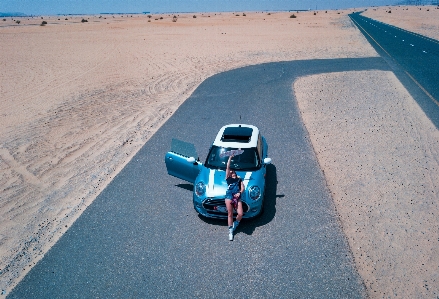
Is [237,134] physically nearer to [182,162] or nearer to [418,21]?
Answer: [182,162]

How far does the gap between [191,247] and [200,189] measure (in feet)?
4.47

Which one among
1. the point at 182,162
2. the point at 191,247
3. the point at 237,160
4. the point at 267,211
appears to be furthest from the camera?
the point at 182,162

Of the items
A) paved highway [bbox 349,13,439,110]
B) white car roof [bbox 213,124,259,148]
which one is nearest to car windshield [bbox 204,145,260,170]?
white car roof [bbox 213,124,259,148]

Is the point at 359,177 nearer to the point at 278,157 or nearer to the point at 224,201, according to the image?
the point at 278,157

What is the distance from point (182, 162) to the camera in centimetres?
820

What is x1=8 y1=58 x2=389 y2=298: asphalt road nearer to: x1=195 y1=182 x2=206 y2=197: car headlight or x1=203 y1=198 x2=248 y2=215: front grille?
x1=203 y1=198 x2=248 y2=215: front grille

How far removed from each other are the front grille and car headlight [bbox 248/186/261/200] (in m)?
0.26

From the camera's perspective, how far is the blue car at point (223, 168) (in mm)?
7152

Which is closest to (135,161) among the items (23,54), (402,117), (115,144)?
(115,144)

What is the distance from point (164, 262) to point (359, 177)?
19.2ft

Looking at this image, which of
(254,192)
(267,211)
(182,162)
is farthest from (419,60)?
(182,162)

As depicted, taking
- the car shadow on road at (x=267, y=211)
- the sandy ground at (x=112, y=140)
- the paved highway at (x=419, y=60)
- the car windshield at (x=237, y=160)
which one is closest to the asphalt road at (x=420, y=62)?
the paved highway at (x=419, y=60)

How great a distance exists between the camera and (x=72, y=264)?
627 centimetres

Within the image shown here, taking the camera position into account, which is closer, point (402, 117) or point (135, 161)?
point (135, 161)
